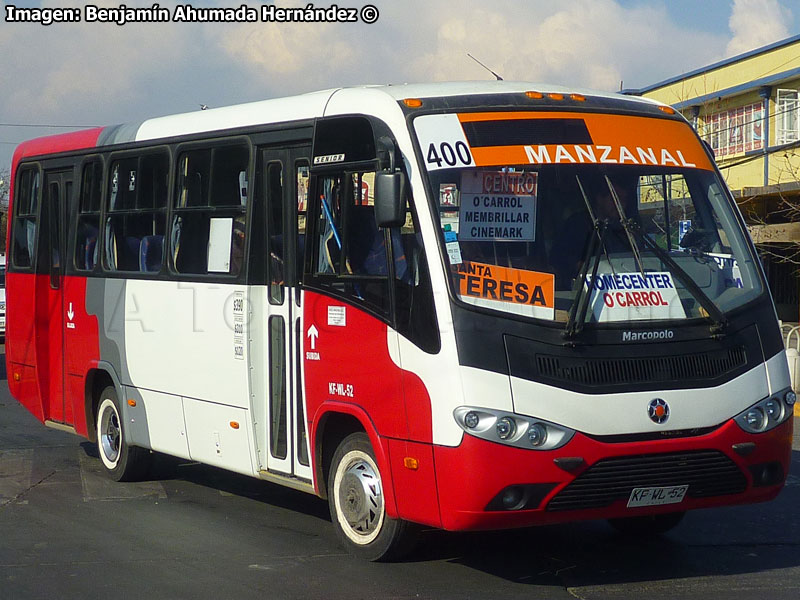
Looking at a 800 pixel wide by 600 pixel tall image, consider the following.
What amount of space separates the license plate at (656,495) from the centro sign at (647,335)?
0.80 metres

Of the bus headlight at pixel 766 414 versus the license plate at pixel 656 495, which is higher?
the bus headlight at pixel 766 414

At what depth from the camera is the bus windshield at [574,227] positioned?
21.7ft

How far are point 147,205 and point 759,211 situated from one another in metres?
22.0

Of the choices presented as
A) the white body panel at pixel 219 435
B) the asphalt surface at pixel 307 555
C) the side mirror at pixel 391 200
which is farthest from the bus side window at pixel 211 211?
the side mirror at pixel 391 200

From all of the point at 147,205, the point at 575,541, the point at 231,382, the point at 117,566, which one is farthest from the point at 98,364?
the point at 575,541

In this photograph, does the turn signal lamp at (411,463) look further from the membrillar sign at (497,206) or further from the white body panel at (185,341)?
the white body panel at (185,341)

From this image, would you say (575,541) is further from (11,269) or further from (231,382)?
(11,269)

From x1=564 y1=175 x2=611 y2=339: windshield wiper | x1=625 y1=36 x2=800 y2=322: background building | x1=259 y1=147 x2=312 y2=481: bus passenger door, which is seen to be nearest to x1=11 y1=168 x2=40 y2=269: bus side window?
x1=259 y1=147 x2=312 y2=481: bus passenger door

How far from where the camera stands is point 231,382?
862 centimetres

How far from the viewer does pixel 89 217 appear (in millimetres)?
10945

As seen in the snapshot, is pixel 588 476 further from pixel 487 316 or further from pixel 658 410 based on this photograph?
pixel 487 316

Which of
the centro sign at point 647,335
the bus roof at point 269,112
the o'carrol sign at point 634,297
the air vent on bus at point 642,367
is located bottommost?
the air vent on bus at point 642,367

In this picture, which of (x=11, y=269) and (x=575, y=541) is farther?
(x=11, y=269)

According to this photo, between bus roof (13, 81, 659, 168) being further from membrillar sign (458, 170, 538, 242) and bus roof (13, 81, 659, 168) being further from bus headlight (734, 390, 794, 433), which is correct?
bus headlight (734, 390, 794, 433)
